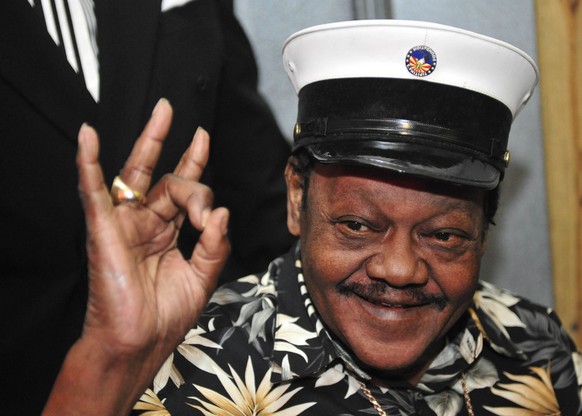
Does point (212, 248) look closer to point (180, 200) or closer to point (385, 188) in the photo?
point (180, 200)

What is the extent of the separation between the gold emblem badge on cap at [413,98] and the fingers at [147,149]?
41 centimetres

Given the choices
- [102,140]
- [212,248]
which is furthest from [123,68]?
[212,248]

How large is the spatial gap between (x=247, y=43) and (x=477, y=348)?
1170 millimetres

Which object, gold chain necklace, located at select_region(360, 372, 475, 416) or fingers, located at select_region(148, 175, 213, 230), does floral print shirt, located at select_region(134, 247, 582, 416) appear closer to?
gold chain necklace, located at select_region(360, 372, 475, 416)

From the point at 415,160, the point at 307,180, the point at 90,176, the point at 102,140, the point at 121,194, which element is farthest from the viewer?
the point at 102,140

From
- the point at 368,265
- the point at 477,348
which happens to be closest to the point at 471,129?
the point at 368,265

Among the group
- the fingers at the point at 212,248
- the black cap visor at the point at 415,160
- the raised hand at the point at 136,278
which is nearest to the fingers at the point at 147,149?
the raised hand at the point at 136,278

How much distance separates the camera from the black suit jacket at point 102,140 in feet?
5.99

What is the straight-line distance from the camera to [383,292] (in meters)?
1.63

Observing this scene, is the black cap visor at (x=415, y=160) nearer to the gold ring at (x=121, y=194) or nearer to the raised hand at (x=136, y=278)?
the raised hand at (x=136, y=278)

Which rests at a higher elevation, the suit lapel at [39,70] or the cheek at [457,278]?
the suit lapel at [39,70]

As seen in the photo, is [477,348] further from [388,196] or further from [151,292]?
[151,292]

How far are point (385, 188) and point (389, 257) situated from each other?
0.14 m

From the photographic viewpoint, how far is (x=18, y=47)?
5.89 feet
